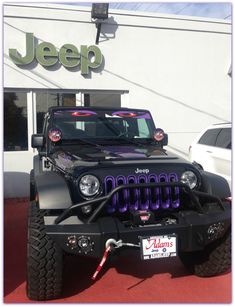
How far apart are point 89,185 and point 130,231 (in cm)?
54

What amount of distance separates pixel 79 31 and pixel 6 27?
153 cm

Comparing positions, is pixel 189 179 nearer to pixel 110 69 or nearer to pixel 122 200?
pixel 122 200

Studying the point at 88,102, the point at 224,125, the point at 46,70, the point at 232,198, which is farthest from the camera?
the point at 88,102

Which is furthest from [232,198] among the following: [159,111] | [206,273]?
[159,111]

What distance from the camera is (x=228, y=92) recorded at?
28.0 ft

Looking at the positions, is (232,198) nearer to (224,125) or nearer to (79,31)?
(224,125)

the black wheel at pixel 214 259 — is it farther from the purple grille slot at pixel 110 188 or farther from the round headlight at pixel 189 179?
the purple grille slot at pixel 110 188

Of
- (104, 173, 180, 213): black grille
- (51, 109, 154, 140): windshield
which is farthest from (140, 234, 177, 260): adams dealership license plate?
(51, 109, 154, 140): windshield

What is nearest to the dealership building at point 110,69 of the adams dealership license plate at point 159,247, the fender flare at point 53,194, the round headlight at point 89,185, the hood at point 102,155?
the hood at point 102,155

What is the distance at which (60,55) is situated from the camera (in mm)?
7324

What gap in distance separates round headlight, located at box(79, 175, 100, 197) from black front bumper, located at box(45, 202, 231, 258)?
263mm

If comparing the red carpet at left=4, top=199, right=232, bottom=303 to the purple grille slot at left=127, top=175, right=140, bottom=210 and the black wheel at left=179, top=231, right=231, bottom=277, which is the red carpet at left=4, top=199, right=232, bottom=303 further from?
the purple grille slot at left=127, top=175, right=140, bottom=210

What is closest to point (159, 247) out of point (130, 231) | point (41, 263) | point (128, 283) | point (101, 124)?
point (130, 231)

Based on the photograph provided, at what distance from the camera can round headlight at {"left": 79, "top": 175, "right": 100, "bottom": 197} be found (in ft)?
9.80
